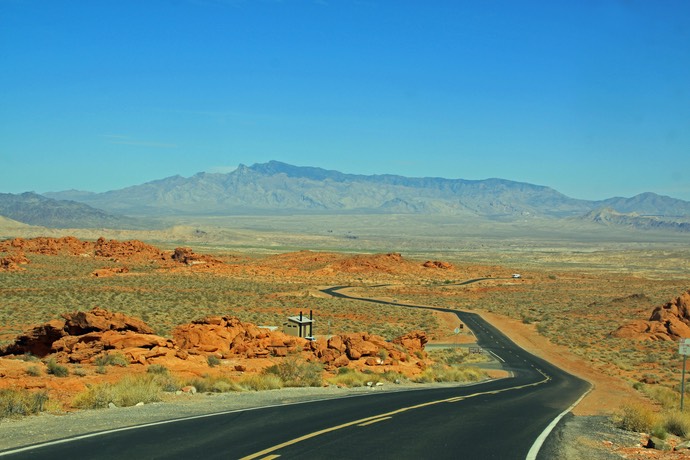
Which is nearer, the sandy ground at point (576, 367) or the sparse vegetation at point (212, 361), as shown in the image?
the sandy ground at point (576, 367)

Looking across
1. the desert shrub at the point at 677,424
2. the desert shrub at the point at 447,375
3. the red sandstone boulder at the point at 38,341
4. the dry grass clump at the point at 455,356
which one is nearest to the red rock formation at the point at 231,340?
the red sandstone boulder at the point at 38,341

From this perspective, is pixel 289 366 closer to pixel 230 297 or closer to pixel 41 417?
pixel 41 417

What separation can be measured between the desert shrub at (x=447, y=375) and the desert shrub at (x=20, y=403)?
582 inches

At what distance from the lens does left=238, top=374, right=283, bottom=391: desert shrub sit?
18766 mm

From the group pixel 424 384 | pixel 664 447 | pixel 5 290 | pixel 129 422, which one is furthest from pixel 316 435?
pixel 5 290

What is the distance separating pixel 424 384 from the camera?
25031mm

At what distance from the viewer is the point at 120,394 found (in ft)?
48.3

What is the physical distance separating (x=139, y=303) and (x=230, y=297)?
1029 cm

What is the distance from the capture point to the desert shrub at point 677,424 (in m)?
14.3

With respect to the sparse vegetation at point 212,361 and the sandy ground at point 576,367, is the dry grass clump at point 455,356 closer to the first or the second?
the sandy ground at point 576,367

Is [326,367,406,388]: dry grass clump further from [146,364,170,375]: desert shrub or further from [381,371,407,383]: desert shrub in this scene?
[146,364,170,375]: desert shrub

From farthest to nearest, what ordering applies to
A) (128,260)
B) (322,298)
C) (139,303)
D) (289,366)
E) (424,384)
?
(128,260), (322,298), (139,303), (424,384), (289,366)

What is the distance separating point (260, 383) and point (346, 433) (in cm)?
743

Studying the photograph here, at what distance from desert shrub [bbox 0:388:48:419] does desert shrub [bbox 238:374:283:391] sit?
603cm
